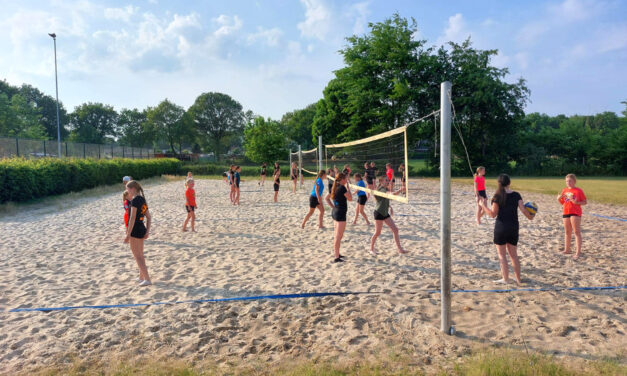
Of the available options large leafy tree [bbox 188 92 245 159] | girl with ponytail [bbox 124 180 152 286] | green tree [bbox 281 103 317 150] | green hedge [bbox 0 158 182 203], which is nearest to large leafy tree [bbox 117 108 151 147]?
large leafy tree [bbox 188 92 245 159]

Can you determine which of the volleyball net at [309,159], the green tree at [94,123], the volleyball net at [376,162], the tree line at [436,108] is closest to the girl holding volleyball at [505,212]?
the volleyball net at [376,162]

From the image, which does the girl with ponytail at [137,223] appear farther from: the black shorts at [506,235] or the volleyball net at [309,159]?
the volleyball net at [309,159]

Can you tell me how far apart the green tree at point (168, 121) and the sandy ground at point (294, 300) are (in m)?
60.1

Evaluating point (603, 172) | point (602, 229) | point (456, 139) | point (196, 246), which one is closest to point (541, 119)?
Answer: point (603, 172)

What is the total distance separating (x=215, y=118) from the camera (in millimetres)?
68562

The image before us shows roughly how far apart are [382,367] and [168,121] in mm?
68740

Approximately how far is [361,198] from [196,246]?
389cm

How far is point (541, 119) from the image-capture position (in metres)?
75.0

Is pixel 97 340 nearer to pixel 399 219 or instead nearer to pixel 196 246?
pixel 196 246

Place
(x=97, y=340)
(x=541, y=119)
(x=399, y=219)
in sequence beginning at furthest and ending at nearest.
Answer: (x=541, y=119) → (x=399, y=219) → (x=97, y=340)

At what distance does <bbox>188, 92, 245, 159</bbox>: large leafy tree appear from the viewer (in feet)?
223

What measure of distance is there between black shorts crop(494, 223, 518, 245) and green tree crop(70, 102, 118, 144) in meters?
72.3

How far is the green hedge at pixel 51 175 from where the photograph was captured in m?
12.9

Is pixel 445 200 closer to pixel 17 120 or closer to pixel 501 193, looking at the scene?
pixel 501 193
